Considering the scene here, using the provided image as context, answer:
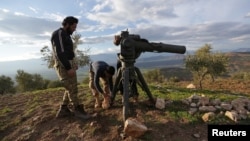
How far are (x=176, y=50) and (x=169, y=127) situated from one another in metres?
2.49

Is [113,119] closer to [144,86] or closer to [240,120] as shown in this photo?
[144,86]

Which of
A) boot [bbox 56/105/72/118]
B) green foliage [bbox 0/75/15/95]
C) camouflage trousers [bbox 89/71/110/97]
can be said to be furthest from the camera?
green foliage [bbox 0/75/15/95]

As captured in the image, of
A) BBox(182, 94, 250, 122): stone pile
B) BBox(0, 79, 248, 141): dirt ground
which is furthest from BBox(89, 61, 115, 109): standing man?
BBox(182, 94, 250, 122): stone pile

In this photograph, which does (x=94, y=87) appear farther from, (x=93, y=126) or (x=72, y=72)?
(x=93, y=126)

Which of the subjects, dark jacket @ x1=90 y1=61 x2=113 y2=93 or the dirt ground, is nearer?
the dirt ground

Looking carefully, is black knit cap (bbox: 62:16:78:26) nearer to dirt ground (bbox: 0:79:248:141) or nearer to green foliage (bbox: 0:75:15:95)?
dirt ground (bbox: 0:79:248:141)

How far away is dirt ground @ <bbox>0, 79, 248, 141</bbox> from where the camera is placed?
265 inches

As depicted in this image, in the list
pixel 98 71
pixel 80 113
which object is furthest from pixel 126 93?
pixel 80 113

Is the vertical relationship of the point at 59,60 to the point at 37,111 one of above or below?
above

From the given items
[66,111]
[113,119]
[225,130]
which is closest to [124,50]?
[113,119]

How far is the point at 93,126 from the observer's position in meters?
7.34

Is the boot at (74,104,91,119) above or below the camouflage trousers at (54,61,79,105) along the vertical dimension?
below

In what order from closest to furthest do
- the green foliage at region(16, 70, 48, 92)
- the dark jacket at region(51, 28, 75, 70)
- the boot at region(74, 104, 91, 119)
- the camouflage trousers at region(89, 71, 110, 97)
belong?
the dark jacket at region(51, 28, 75, 70) → the boot at region(74, 104, 91, 119) → the camouflage trousers at region(89, 71, 110, 97) → the green foliage at region(16, 70, 48, 92)

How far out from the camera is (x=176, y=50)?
820 cm
